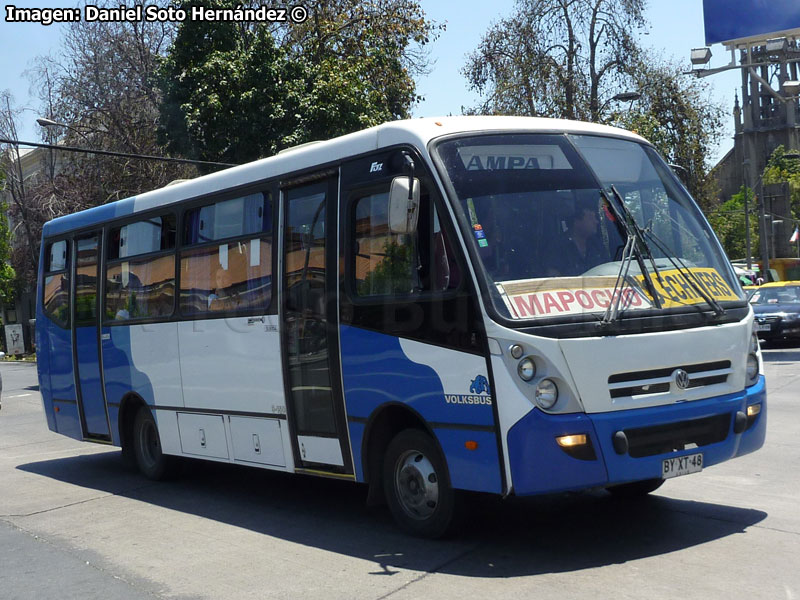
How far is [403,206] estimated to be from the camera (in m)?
6.53

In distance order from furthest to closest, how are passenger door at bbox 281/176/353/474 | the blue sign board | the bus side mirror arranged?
the blue sign board → passenger door at bbox 281/176/353/474 → the bus side mirror

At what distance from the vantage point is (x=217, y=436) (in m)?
9.47

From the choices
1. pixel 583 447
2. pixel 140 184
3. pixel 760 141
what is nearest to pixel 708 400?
pixel 583 447

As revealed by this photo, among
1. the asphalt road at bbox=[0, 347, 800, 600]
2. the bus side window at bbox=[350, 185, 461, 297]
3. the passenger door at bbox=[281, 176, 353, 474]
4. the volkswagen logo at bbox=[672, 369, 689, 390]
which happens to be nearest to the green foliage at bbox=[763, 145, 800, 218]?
the asphalt road at bbox=[0, 347, 800, 600]

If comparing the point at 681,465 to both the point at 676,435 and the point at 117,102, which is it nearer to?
the point at 676,435

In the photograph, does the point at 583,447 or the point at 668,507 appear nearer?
the point at 583,447

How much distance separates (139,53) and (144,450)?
25.9 meters

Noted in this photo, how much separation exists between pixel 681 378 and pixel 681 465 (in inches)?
21.6

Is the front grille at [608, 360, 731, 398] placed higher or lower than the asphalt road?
higher

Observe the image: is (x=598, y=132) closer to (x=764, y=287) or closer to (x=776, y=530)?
(x=776, y=530)

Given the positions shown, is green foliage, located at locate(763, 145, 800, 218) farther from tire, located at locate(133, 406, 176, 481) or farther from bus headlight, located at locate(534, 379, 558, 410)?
bus headlight, located at locate(534, 379, 558, 410)

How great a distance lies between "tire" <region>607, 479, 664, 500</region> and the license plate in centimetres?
149

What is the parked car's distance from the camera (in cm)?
2375

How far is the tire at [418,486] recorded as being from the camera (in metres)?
6.71
